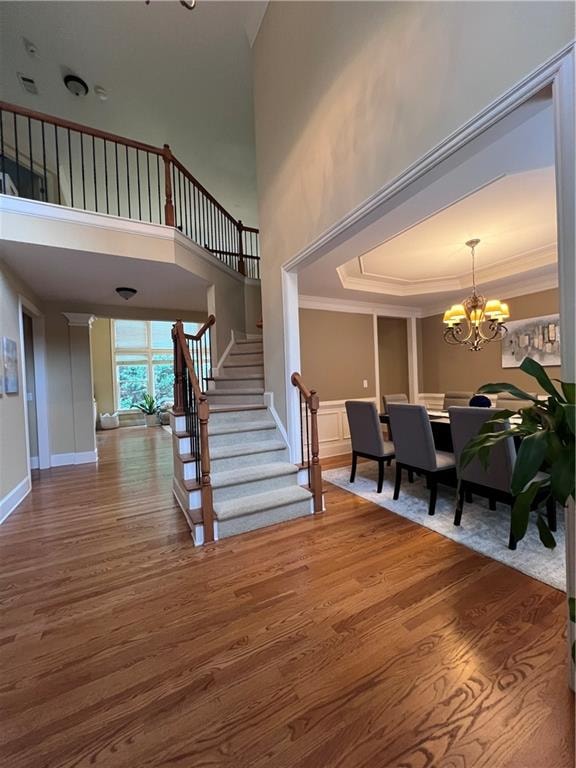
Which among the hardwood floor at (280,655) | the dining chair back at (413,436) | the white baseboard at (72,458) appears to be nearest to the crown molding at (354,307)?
the dining chair back at (413,436)

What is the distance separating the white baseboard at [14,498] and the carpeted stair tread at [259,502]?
84.1 inches

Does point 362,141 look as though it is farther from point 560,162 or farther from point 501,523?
point 501,523

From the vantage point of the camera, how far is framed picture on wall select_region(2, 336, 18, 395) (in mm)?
3223

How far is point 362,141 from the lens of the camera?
216cm

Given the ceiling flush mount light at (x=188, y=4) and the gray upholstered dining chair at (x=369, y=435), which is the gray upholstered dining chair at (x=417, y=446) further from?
the ceiling flush mount light at (x=188, y=4)

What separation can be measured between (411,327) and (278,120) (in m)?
4.20

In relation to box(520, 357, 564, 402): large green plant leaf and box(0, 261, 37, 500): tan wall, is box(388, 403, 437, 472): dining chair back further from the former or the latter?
box(0, 261, 37, 500): tan wall

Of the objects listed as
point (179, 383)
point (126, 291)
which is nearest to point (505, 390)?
point (179, 383)

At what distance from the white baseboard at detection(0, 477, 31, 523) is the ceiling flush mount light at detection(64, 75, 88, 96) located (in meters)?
4.98

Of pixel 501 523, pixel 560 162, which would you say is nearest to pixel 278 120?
pixel 560 162

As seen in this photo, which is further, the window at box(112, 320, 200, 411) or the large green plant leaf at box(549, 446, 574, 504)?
the window at box(112, 320, 200, 411)

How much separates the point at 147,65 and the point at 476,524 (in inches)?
240

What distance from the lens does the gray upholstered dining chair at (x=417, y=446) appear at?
9.16 feet

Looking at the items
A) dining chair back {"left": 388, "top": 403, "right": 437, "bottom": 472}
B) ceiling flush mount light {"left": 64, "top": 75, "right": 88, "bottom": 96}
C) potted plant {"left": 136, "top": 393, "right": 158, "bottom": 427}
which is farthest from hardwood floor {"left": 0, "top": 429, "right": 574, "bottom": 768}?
potted plant {"left": 136, "top": 393, "right": 158, "bottom": 427}
